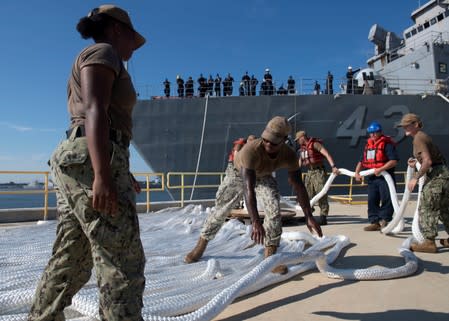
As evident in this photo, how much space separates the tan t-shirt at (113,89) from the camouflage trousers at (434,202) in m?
3.27

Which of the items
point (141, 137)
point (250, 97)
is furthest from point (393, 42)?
point (141, 137)

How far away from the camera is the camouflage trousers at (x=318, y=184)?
597cm

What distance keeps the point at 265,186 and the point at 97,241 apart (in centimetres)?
195

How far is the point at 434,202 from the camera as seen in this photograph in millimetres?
3678

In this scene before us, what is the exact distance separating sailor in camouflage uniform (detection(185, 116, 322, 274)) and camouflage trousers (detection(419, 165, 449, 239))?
1.63 metres

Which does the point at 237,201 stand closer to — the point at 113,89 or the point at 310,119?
the point at 113,89

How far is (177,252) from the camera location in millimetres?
3828

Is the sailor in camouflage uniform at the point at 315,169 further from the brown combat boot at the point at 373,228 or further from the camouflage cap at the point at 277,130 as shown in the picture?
the camouflage cap at the point at 277,130

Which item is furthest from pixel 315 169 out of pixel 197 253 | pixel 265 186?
pixel 197 253

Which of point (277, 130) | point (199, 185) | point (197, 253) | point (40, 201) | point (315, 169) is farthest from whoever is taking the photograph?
point (40, 201)

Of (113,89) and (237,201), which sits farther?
(237,201)

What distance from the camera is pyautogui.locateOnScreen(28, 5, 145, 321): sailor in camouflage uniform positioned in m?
1.32

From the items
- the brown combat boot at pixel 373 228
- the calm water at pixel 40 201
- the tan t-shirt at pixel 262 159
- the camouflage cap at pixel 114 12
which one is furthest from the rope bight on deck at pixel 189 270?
the calm water at pixel 40 201

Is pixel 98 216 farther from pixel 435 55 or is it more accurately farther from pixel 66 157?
pixel 435 55
